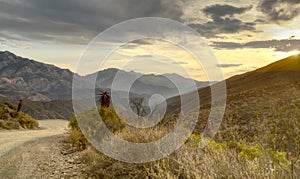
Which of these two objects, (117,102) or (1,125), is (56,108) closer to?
(1,125)

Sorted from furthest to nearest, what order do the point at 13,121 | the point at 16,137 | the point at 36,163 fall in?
the point at 13,121 → the point at 16,137 → the point at 36,163

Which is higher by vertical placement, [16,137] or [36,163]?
[36,163]

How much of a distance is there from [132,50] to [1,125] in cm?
1701

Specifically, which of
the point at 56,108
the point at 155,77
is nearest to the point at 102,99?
the point at 155,77

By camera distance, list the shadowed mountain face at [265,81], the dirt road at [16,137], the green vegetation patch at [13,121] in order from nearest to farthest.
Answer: the dirt road at [16,137], the green vegetation patch at [13,121], the shadowed mountain face at [265,81]

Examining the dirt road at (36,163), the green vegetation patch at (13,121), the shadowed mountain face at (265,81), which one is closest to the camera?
the dirt road at (36,163)

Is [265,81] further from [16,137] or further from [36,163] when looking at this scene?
[36,163]

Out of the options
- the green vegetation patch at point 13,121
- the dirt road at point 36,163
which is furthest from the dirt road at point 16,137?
the green vegetation patch at point 13,121

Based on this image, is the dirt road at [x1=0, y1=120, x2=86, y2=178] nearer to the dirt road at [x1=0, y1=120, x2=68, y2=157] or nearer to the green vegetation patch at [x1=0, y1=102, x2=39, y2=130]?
the dirt road at [x1=0, y1=120, x2=68, y2=157]


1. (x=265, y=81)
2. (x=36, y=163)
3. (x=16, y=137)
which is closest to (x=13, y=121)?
(x=16, y=137)

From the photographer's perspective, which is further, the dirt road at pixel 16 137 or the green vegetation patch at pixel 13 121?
the green vegetation patch at pixel 13 121

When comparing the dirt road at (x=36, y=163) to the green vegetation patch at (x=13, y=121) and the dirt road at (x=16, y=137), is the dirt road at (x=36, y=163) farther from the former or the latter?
the green vegetation patch at (x=13, y=121)

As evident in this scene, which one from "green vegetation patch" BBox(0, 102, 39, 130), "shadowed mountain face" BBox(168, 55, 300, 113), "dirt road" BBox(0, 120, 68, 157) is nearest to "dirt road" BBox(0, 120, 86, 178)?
"dirt road" BBox(0, 120, 68, 157)

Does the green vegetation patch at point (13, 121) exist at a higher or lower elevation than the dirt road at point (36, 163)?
lower
